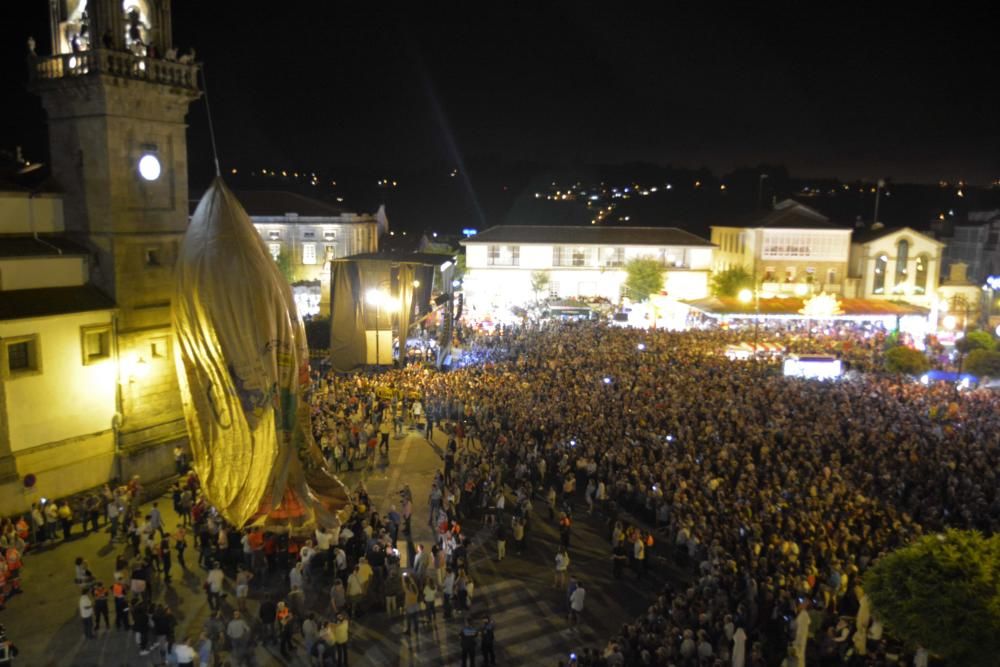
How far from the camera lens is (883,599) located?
957 centimetres

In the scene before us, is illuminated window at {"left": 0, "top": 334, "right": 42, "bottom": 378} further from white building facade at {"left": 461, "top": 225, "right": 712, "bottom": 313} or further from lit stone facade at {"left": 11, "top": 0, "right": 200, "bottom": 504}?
white building facade at {"left": 461, "top": 225, "right": 712, "bottom": 313}

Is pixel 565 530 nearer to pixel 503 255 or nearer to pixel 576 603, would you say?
pixel 576 603

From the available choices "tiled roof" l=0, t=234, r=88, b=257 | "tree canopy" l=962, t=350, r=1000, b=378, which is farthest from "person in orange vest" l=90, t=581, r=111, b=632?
"tree canopy" l=962, t=350, r=1000, b=378

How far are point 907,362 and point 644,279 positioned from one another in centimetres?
2292

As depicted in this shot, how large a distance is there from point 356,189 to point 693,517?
99.1 metres

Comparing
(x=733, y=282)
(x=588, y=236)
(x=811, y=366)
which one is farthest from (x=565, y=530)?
(x=588, y=236)

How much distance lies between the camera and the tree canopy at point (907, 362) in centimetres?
2777

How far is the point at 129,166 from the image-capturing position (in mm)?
17516

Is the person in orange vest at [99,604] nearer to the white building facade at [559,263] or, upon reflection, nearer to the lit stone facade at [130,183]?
the lit stone facade at [130,183]

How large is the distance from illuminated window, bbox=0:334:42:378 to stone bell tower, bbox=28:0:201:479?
185 cm

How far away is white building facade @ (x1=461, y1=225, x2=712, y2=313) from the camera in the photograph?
52.0 metres

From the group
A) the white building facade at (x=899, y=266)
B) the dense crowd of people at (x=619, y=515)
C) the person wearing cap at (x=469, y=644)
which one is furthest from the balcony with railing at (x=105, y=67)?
the white building facade at (x=899, y=266)

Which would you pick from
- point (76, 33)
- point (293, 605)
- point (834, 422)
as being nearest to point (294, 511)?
point (293, 605)

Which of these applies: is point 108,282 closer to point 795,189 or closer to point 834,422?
point 834,422
